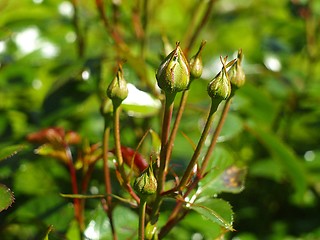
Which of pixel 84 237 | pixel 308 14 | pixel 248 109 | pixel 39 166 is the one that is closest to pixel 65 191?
pixel 39 166

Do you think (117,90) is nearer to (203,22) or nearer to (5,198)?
(5,198)

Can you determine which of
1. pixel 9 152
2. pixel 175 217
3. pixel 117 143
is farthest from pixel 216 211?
pixel 9 152

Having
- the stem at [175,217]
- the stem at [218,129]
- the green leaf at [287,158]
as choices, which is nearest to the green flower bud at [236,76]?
the stem at [218,129]

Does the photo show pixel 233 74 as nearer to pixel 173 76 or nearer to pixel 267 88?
pixel 173 76

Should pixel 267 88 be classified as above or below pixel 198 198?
below

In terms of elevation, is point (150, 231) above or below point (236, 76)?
below

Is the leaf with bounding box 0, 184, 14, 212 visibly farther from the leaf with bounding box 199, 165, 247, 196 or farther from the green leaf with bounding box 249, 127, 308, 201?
the green leaf with bounding box 249, 127, 308, 201
